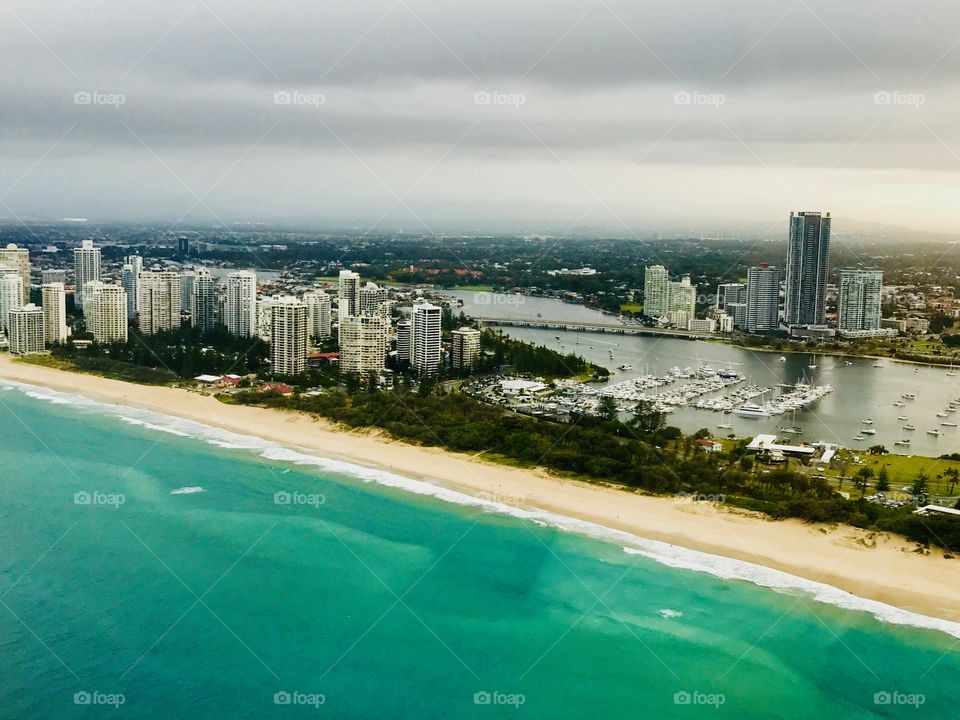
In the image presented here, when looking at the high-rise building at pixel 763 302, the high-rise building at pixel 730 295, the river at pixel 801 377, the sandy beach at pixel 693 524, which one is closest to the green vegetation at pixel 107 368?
the sandy beach at pixel 693 524

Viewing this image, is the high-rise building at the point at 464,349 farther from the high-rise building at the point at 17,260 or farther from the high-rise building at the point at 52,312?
the high-rise building at the point at 17,260

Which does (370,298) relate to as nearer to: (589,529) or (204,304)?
(204,304)

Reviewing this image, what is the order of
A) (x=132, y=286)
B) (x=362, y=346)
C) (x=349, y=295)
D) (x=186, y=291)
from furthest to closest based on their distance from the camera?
(x=186, y=291), (x=132, y=286), (x=349, y=295), (x=362, y=346)

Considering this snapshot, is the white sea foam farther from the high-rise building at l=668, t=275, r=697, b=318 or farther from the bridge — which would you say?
the high-rise building at l=668, t=275, r=697, b=318

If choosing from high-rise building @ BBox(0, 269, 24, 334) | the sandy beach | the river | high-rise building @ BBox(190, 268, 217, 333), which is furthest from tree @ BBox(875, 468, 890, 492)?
high-rise building @ BBox(0, 269, 24, 334)

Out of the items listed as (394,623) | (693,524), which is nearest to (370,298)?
(693,524)

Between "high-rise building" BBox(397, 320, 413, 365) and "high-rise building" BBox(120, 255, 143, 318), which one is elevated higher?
"high-rise building" BBox(120, 255, 143, 318)
